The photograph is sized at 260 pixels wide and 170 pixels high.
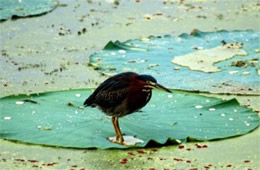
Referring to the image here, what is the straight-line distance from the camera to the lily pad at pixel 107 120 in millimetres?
5055

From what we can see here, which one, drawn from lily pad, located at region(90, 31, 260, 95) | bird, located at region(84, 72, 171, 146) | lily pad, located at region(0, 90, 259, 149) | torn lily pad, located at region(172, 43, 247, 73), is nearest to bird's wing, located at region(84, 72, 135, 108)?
bird, located at region(84, 72, 171, 146)

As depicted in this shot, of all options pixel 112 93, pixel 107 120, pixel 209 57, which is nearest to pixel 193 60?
pixel 209 57

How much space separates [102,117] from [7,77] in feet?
4.22

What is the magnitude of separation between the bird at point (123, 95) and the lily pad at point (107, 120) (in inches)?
5.1

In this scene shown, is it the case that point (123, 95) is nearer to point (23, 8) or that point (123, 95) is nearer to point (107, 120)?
point (107, 120)

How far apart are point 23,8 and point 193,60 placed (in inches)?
87.6

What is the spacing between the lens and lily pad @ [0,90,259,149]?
16.6ft

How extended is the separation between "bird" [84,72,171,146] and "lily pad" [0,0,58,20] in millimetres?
3098

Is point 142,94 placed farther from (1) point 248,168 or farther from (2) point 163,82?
(2) point 163,82

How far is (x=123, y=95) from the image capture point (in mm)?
5004

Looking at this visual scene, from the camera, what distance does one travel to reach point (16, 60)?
6863mm

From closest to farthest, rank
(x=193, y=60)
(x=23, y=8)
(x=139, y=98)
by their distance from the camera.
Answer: (x=139, y=98) < (x=193, y=60) < (x=23, y=8)

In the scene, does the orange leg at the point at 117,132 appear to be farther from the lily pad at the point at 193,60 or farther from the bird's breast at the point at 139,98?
the lily pad at the point at 193,60

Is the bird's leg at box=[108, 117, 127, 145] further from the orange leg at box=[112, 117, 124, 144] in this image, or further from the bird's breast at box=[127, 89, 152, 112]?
the bird's breast at box=[127, 89, 152, 112]
